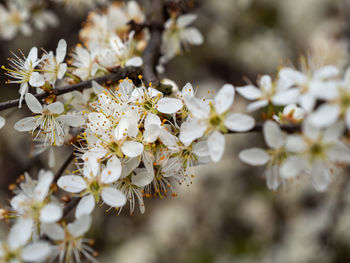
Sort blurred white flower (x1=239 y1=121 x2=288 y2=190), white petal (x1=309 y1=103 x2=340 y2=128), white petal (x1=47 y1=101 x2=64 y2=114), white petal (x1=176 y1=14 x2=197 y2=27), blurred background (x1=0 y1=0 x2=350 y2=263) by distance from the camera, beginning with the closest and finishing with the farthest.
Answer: white petal (x1=309 y1=103 x2=340 y2=128) → blurred white flower (x1=239 y1=121 x2=288 y2=190) → white petal (x1=47 y1=101 x2=64 y2=114) → white petal (x1=176 y1=14 x2=197 y2=27) → blurred background (x1=0 y1=0 x2=350 y2=263)

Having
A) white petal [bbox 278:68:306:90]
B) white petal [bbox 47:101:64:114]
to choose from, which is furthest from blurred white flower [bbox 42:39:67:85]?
white petal [bbox 278:68:306:90]

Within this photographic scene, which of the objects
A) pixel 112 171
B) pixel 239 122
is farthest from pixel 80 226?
pixel 239 122

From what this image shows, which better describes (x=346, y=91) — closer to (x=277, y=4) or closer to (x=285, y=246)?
(x=285, y=246)

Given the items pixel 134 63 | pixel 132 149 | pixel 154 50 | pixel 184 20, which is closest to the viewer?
pixel 132 149

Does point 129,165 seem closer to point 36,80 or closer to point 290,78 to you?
point 36,80

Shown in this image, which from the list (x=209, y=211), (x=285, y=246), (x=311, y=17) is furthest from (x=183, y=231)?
(x=311, y=17)

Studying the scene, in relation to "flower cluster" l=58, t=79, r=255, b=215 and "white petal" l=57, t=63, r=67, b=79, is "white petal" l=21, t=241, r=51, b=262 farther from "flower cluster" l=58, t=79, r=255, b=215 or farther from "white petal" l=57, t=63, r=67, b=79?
"white petal" l=57, t=63, r=67, b=79
